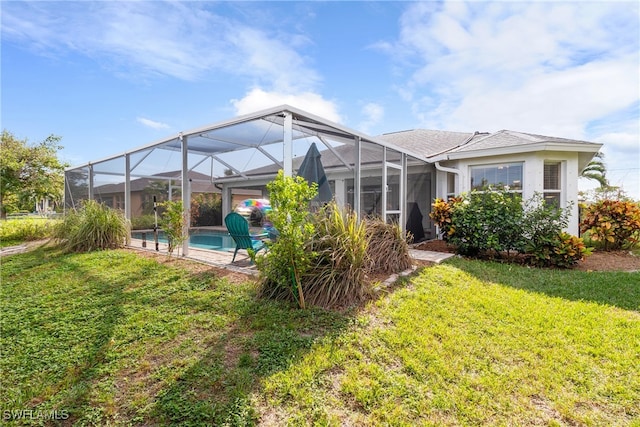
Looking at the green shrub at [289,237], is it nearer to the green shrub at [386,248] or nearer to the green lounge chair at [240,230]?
the green shrub at [386,248]

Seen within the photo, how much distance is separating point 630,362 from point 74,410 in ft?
16.1

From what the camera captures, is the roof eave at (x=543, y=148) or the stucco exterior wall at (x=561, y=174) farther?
the stucco exterior wall at (x=561, y=174)

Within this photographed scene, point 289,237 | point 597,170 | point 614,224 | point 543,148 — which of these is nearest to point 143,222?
point 289,237

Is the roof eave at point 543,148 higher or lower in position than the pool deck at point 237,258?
higher

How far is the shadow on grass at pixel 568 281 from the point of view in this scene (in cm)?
465

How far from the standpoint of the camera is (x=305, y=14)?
311 inches

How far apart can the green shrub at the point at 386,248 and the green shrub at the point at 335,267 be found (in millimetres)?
1217

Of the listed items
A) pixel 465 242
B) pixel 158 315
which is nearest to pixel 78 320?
pixel 158 315

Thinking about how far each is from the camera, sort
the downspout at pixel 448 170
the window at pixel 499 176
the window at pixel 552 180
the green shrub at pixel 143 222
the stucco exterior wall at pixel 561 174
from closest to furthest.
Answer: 1. the stucco exterior wall at pixel 561 174
2. the window at pixel 552 180
3. the window at pixel 499 176
4. the downspout at pixel 448 170
5. the green shrub at pixel 143 222

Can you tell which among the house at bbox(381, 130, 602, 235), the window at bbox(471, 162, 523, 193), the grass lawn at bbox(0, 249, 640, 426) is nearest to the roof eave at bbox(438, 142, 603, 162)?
the house at bbox(381, 130, 602, 235)

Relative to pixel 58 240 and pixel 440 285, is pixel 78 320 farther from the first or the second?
pixel 58 240

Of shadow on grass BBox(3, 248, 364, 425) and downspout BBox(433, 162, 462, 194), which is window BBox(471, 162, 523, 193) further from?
shadow on grass BBox(3, 248, 364, 425)

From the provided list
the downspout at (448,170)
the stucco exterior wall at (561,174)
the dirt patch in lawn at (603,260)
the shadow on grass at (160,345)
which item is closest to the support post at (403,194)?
the dirt patch in lawn at (603,260)

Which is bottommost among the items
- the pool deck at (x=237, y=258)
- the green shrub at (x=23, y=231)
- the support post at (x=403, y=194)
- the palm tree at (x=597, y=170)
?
the pool deck at (x=237, y=258)
